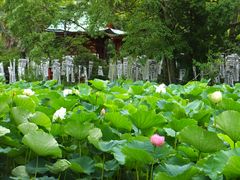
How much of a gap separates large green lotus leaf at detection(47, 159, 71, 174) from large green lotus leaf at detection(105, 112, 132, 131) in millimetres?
362

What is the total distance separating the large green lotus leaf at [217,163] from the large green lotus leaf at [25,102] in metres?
1.05

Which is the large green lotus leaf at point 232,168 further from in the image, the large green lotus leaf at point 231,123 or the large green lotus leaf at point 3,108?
the large green lotus leaf at point 3,108

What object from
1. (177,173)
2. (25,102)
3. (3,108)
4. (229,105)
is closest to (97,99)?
(25,102)

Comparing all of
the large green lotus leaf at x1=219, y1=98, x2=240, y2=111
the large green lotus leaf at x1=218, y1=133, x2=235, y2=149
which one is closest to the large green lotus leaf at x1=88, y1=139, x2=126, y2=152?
the large green lotus leaf at x1=218, y1=133, x2=235, y2=149

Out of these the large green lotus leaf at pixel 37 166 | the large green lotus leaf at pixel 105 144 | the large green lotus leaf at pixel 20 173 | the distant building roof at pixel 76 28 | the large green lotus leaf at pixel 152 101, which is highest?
the distant building roof at pixel 76 28

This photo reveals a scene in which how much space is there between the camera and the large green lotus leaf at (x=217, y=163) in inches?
54.9

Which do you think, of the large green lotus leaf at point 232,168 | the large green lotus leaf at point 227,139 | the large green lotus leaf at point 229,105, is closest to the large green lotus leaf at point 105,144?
the large green lotus leaf at point 227,139

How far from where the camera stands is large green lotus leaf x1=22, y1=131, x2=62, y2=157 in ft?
5.45

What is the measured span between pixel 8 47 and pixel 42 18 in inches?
349

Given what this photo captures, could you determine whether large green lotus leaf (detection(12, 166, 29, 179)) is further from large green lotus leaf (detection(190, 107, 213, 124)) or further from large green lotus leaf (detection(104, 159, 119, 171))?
large green lotus leaf (detection(190, 107, 213, 124))

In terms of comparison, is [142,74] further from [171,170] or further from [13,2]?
[171,170]

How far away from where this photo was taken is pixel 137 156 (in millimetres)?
1517

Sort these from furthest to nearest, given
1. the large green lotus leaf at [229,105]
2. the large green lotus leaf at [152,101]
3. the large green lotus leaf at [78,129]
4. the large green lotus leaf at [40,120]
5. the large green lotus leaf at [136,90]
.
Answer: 1. the large green lotus leaf at [136,90]
2. the large green lotus leaf at [152,101]
3. the large green lotus leaf at [229,105]
4. the large green lotus leaf at [40,120]
5. the large green lotus leaf at [78,129]

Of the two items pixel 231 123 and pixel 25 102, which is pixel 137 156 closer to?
pixel 231 123
